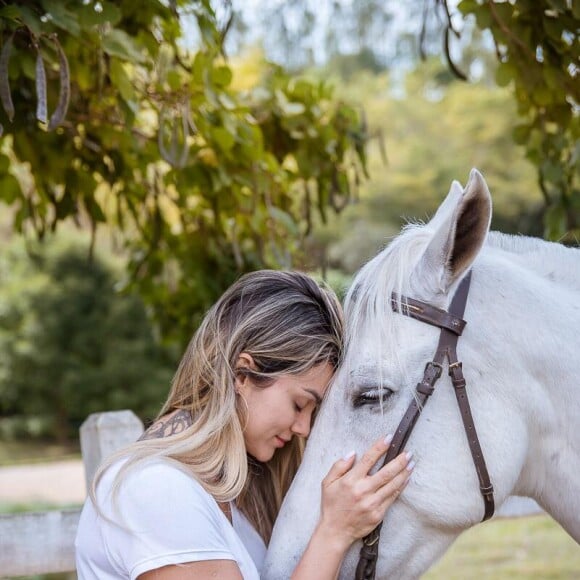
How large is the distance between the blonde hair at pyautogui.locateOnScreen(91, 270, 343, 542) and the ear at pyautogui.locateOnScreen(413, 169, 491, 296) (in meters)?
0.26

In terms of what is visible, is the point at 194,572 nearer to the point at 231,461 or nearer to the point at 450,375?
the point at 231,461

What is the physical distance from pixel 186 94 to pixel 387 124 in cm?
2079

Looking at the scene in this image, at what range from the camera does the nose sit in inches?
75.0

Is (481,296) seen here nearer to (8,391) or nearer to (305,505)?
(305,505)

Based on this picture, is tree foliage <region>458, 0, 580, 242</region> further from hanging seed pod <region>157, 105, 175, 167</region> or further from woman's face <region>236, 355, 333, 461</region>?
hanging seed pod <region>157, 105, 175, 167</region>

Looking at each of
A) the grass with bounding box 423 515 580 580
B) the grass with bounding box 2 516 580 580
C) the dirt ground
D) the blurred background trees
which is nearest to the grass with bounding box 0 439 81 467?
the dirt ground

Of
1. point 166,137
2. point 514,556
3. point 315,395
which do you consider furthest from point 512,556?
point 315,395

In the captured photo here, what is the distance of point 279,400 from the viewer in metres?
1.87

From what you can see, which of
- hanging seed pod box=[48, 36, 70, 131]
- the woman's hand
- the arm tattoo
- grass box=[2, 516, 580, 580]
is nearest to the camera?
the woman's hand

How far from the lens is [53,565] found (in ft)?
8.38

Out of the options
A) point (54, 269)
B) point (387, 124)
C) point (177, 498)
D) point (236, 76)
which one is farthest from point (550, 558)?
point (387, 124)

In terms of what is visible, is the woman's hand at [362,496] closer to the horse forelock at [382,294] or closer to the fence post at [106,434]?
the horse forelock at [382,294]

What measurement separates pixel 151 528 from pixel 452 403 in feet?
2.27

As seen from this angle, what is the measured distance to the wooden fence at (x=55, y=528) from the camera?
98.1 inches
